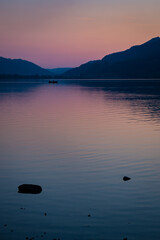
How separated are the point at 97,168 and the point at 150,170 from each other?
3820 millimetres

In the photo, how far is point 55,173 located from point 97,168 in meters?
3.13

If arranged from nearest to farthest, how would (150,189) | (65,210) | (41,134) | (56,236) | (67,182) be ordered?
(56,236), (65,210), (150,189), (67,182), (41,134)

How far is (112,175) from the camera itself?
2125 cm

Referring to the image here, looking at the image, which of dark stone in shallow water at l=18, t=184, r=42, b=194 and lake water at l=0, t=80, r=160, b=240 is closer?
lake water at l=0, t=80, r=160, b=240

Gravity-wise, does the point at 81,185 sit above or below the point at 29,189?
below

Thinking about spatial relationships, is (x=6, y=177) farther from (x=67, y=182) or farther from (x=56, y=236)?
(x=56, y=236)

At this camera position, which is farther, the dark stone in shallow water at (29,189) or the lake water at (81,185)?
the dark stone in shallow water at (29,189)

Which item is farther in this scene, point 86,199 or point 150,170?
point 150,170

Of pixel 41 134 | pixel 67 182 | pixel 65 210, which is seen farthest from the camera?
pixel 41 134

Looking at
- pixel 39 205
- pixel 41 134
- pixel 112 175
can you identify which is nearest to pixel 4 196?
pixel 39 205

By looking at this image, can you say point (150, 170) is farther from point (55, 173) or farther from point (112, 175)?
point (55, 173)

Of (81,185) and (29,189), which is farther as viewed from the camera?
(81,185)

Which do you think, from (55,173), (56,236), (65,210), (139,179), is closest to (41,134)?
(55,173)

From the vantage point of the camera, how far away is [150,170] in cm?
2250
